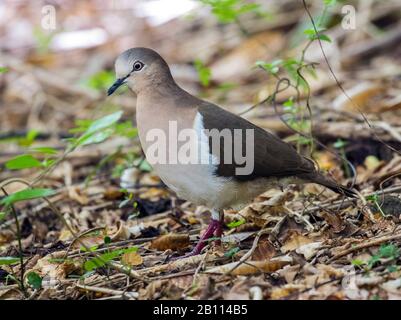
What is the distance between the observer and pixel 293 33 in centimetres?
881

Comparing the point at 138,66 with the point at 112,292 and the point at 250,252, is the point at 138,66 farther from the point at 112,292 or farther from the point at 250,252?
the point at 112,292

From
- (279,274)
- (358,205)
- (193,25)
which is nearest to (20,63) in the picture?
(193,25)

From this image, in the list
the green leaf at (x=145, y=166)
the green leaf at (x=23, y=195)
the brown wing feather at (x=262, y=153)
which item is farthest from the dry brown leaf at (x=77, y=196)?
the green leaf at (x=23, y=195)

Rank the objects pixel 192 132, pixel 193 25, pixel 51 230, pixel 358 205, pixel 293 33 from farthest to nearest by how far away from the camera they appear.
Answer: pixel 193 25 < pixel 293 33 < pixel 51 230 < pixel 358 205 < pixel 192 132

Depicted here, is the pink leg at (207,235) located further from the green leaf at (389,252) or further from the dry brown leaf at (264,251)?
the green leaf at (389,252)

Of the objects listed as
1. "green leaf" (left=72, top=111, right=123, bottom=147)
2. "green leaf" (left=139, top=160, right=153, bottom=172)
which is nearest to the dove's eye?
"green leaf" (left=72, top=111, right=123, bottom=147)

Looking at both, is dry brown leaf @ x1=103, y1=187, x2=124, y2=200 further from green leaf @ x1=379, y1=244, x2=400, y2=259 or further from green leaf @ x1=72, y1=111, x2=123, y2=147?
green leaf @ x1=379, y1=244, x2=400, y2=259

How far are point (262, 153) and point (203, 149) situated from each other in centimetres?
46

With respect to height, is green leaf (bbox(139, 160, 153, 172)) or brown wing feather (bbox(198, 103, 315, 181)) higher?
green leaf (bbox(139, 160, 153, 172))

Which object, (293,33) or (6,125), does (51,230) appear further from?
(293,33)

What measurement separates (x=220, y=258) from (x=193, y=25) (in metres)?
6.64

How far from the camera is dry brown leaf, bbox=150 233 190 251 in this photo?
4.37 metres
